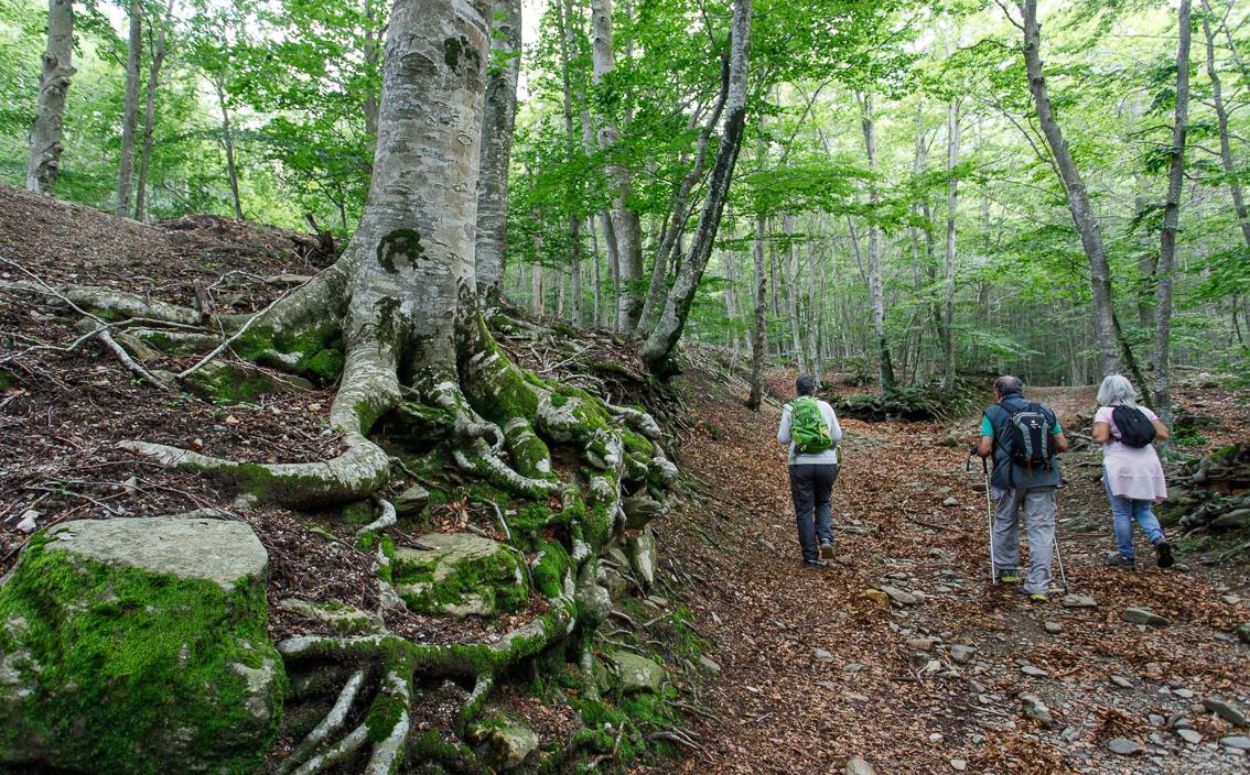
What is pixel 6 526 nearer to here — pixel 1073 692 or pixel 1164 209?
pixel 1073 692

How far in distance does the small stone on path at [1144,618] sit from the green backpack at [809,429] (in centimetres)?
295

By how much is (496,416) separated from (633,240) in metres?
8.55

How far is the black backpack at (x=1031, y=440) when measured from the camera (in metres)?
5.99

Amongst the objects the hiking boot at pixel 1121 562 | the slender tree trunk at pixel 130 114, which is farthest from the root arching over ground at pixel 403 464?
the slender tree trunk at pixel 130 114

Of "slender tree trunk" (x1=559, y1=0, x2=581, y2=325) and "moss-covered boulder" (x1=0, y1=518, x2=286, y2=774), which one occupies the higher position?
"slender tree trunk" (x1=559, y1=0, x2=581, y2=325)

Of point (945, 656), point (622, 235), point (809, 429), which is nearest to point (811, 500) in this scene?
point (809, 429)

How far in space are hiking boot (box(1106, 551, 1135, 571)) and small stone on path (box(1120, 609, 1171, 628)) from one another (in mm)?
1141

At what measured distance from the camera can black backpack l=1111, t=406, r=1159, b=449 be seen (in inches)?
244

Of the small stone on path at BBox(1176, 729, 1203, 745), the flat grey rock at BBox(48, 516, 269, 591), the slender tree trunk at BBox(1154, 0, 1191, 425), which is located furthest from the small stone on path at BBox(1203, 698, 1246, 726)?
the slender tree trunk at BBox(1154, 0, 1191, 425)

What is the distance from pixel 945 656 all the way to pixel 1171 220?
25.3ft

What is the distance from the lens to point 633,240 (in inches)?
502

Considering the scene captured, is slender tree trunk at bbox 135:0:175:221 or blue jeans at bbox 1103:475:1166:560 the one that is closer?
blue jeans at bbox 1103:475:1166:560

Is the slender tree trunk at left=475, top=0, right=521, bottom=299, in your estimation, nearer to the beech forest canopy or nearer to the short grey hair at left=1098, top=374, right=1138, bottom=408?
the beech forest canopy

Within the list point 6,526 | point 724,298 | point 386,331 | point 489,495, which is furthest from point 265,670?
point 724,298
